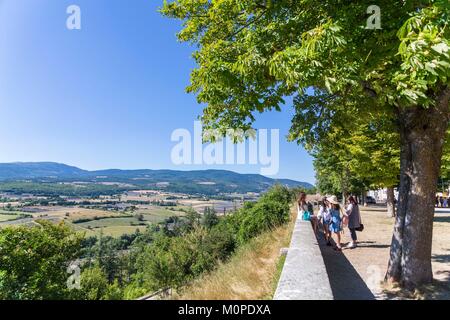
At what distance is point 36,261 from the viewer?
27.5 meters

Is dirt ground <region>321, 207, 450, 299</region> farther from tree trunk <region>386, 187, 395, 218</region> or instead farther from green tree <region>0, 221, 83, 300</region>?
green tree <region>0, 221, 83, 300</region>

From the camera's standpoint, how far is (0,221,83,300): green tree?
75.0 feet

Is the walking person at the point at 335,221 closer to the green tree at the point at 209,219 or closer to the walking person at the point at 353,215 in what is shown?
the walking person at the point at 353,215

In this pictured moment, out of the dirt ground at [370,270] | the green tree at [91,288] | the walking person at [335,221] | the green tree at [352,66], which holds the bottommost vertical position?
the green tree at [91,288]

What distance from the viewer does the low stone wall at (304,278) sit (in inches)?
169

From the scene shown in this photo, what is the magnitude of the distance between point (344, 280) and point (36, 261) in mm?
27414

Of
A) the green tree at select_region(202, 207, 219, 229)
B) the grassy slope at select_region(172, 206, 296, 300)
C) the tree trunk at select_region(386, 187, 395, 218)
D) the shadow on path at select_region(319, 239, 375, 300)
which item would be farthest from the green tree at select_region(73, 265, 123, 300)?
the green tree at select_region(202, 207, 219, 229)

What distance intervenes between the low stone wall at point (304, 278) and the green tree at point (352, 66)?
238 centimetres

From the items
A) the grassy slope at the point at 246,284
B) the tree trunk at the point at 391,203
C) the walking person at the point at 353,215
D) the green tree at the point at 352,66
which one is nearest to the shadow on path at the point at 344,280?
the green tree at the point at 352,66

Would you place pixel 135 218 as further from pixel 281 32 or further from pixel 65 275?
pixel 281 32

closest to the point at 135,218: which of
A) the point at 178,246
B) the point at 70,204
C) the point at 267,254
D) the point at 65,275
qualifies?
the point at 70,204

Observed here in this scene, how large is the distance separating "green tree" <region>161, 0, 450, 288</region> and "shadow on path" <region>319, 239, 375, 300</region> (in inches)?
31.9
